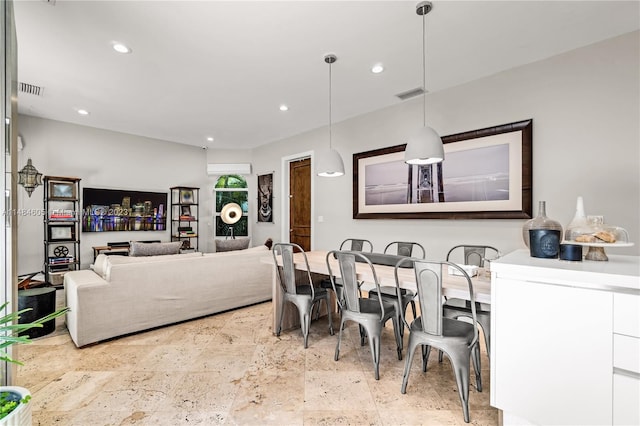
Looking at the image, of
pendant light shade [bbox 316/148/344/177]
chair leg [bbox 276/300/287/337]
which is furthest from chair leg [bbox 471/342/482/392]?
pendant light shade [bbox 316/148/344/177]

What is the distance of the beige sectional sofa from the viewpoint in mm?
2725

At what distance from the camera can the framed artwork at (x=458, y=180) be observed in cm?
317

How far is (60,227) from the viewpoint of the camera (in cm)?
500

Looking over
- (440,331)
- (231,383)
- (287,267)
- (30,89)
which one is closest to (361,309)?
(440,331)

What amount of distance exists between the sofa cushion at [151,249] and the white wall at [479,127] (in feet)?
4.82

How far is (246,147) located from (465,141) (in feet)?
15.8

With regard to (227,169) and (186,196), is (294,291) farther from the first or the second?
(227,169)

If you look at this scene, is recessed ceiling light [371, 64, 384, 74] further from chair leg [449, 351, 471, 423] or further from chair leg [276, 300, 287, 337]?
chair leg [449, 351, 471, 423]

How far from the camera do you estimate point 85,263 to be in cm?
539

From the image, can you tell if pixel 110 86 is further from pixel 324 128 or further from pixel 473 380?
pixel 473 380

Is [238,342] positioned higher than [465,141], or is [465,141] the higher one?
[465,141]

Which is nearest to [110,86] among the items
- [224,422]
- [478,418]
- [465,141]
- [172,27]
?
[172,27]

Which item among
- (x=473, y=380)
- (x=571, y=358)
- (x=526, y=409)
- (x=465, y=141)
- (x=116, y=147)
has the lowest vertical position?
(x=473, y=380)

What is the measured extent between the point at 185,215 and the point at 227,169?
4.57 ft
